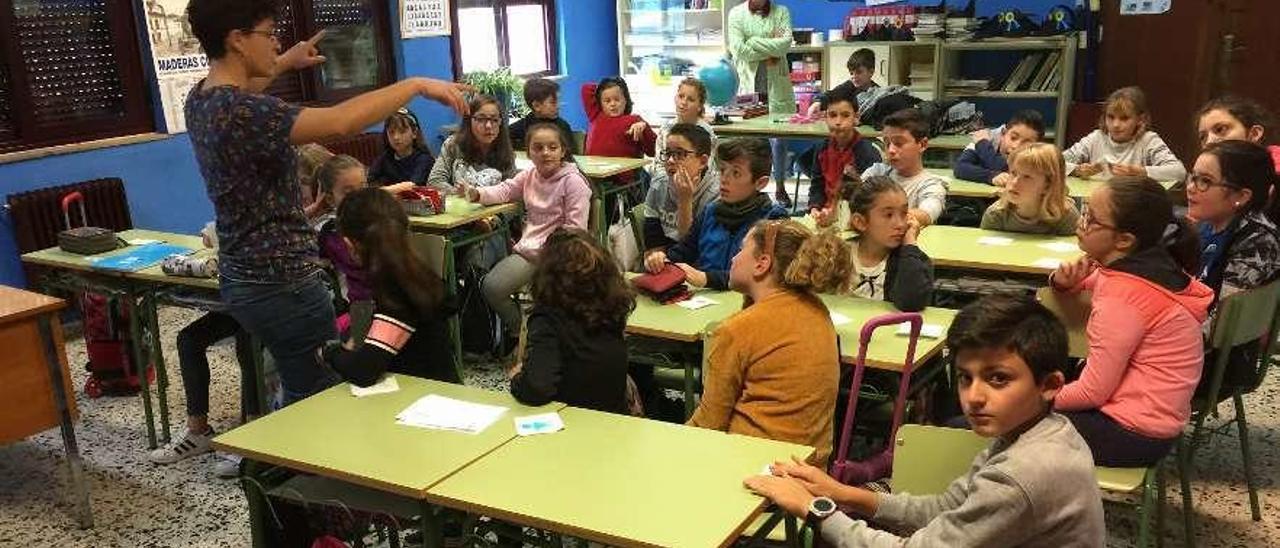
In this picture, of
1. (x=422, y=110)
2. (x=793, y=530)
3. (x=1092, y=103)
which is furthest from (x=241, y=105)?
(x=1092, y=103)

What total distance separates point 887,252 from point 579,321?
48.6 inches

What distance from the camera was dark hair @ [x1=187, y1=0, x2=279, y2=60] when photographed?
2.37 m

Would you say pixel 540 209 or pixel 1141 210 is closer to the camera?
pixel 1141 210

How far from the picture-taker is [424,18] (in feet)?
26.2

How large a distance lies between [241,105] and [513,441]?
3.33 feet

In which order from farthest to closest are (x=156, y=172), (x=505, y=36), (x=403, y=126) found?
(x=505, y=36) < (x=156, y=172) < (x=403, y=126)

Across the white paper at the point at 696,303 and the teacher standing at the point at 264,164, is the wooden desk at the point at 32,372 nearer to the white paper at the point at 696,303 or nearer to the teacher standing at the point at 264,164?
the teacher standing at the point at 264,164

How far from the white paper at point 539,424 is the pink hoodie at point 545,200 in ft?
7.21

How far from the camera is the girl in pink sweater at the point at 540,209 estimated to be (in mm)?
4543

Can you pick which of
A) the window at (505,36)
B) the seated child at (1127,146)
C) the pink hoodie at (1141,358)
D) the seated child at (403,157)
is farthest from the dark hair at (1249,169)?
the window at (505,36)

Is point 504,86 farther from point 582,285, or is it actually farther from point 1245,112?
point 582,285

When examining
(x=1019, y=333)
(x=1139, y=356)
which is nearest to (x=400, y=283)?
(x=1019, y=333)

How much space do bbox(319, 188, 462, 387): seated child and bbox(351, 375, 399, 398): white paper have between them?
254mm

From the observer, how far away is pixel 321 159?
4.65 m
